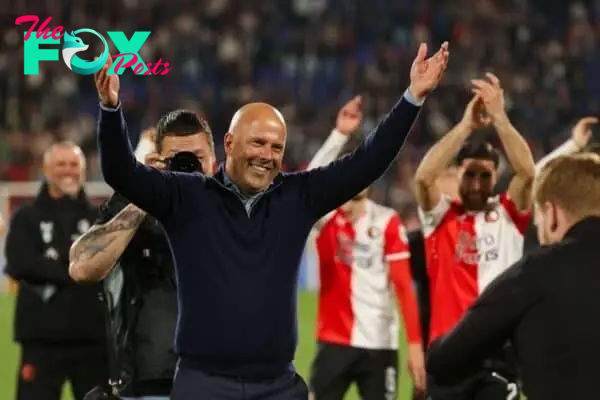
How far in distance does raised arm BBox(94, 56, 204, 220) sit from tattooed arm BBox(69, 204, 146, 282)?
0.98 feet

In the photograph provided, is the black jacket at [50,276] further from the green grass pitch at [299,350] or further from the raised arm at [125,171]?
the raised arm at [125,171]

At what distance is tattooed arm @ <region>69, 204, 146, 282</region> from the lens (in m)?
4.48

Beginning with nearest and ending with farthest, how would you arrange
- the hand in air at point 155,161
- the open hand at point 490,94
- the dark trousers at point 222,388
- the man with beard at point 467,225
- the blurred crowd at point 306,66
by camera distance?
the dark trousers at point 222,388 < the hand in air at point 155,161 < the open hand at point 490,94 < the man with beard at point 467,225 < the blurred crowd at point 306,66

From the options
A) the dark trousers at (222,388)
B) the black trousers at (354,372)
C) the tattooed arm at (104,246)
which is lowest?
the black trousers at (354,372)

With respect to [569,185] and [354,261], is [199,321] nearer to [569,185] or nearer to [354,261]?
[569,185]

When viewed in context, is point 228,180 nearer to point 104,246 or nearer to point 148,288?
point 104,246

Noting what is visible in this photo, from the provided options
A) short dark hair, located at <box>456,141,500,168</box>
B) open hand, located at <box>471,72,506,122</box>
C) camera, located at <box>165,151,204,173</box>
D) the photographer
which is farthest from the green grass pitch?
camera, located at <box>165,151,204,173</box>

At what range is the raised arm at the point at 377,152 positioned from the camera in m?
4.36

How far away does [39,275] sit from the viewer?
6973 millimetres

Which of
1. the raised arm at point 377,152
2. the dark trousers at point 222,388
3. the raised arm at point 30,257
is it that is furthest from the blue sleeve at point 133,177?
the raised arm at point 30,257

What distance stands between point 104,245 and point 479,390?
2344 mm

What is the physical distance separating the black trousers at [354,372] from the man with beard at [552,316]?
12.4ft

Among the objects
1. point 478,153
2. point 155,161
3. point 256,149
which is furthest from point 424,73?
point 478,153

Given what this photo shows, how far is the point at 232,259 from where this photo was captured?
4203mm
